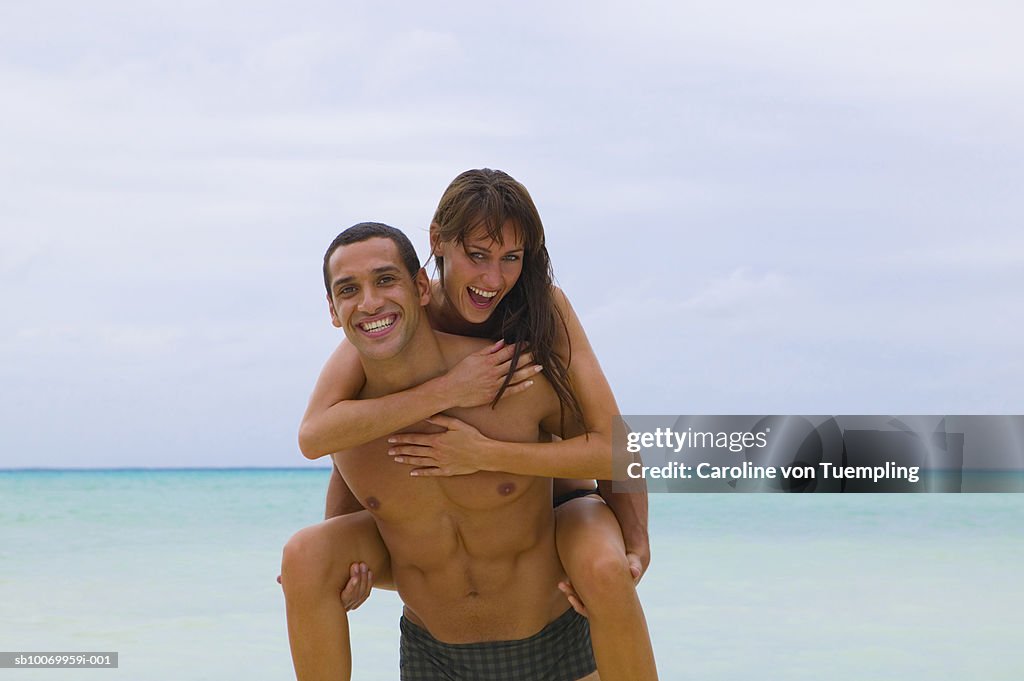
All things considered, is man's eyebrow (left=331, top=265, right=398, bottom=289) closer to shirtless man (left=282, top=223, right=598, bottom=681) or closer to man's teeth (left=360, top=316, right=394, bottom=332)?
shirtless man (left=282, top=223, right=598, bottom=681)

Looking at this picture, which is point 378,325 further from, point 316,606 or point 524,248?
point 316,606

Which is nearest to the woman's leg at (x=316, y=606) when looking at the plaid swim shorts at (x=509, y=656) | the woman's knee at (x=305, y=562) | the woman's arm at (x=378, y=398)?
the woman's knee at (x=305, y=562)

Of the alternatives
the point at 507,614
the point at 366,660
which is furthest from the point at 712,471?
the point at 366,660

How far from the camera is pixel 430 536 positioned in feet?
10.7

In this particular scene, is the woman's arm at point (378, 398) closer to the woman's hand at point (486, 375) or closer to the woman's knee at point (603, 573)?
the woman's hand at point (486, 375)

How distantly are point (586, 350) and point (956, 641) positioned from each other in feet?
20.8

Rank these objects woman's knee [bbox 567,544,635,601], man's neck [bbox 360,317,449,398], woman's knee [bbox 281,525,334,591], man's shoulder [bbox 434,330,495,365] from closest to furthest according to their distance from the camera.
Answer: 1. woman's knee [bbox 567,544,635,601]
2. woman's knee [bbox 281,525,334,591]
3. man's neck [bbox 360,317,449,398]
4. man's shoulder [bbox 434,330,495,365]

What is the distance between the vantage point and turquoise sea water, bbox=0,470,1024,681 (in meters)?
7.99

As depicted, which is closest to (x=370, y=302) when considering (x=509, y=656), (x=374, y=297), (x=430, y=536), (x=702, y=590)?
(x=374, y=297)

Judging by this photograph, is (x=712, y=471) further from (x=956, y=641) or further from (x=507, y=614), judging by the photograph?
(x=956, y=641)

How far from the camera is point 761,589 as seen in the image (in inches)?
405

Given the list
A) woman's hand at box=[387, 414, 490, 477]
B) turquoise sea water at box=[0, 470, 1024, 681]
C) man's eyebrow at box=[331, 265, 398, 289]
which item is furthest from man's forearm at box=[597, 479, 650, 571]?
turquoise sea water at box=[0, 470, 1024, 681]

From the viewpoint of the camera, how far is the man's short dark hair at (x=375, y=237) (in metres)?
3.15

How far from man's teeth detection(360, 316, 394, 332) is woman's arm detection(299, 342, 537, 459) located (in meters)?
0.15
